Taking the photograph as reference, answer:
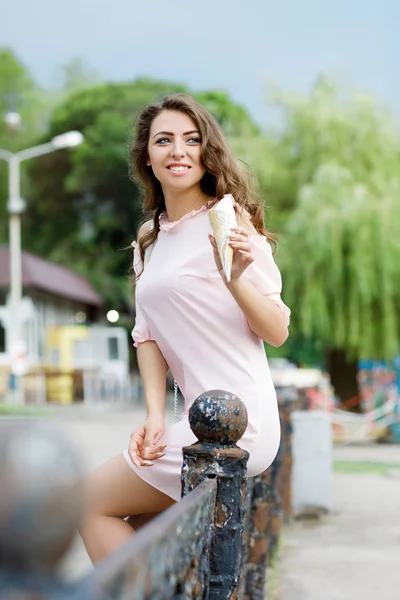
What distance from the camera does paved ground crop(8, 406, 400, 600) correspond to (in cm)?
555

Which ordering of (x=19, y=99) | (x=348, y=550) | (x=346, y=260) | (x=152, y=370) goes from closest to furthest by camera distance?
1. (x=152, y=370)
2. (x=348, y=550)
3. (x=346, y=260)
4. (x=19, y=99)

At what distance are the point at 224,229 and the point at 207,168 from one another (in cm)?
46

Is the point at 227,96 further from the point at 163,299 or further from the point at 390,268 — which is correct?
the point at 163,299

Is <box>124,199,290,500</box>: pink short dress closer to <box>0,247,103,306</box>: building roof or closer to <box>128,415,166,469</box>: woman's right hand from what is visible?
<box>128,415,166,469</box>: woman's right hand

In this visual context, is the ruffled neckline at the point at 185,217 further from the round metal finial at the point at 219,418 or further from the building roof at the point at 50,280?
the building roof at the point at 50,280

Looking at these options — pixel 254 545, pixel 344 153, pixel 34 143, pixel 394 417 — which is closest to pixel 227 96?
pixel 34 143

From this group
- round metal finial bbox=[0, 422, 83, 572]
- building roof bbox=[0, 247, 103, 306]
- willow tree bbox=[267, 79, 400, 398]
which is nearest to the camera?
round metal finial bbox=[0, 422, 83, 572]

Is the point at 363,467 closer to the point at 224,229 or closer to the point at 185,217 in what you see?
the point at 185,217

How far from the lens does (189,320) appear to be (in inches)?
102

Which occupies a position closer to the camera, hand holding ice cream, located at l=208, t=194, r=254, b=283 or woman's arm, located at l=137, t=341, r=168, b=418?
hand holding ice cream, located at l=208, t=194, r=254, b=283

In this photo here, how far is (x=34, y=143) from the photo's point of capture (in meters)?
51.4

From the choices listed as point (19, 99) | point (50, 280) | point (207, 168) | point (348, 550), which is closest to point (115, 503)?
point (207, 168)

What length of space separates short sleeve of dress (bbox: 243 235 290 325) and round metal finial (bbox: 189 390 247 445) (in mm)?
381

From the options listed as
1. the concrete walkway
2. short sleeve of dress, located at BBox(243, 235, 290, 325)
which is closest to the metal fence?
short sleeve of dress, located at BBox(243, 235, 290, 325)
